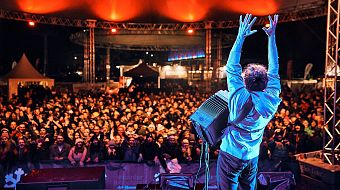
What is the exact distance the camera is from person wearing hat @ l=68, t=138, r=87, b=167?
720cm

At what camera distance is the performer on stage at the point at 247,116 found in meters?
2.26

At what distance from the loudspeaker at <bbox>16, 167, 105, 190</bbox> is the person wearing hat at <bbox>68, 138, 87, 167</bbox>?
62.4 inches

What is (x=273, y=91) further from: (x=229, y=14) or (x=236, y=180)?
(x=229, y=14)

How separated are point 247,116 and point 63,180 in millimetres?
3351

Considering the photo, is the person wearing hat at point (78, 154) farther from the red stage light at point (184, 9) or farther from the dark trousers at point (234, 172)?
the red stage light at point (184, 9)

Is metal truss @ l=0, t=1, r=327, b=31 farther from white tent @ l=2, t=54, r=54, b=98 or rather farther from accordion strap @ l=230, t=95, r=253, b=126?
accordion strap @ l=230, t=95, r=253, b=126

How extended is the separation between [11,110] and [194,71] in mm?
18129

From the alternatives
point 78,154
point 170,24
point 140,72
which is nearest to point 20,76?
point 140,72

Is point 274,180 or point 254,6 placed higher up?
point 254,6

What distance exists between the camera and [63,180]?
488cm

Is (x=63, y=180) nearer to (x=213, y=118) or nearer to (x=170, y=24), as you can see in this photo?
(x=213, y=118)

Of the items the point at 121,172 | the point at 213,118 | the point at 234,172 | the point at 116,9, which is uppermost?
the point at 116,9

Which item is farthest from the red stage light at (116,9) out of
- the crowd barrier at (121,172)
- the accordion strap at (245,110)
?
the accordion strap at (245,110)

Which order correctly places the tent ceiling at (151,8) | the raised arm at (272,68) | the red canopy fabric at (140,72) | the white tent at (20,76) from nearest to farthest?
the raised arm at (272,68) → the tent ceiling at (151,8) → the white tent at (20,76) → the red canopy fabric at (140,72)
